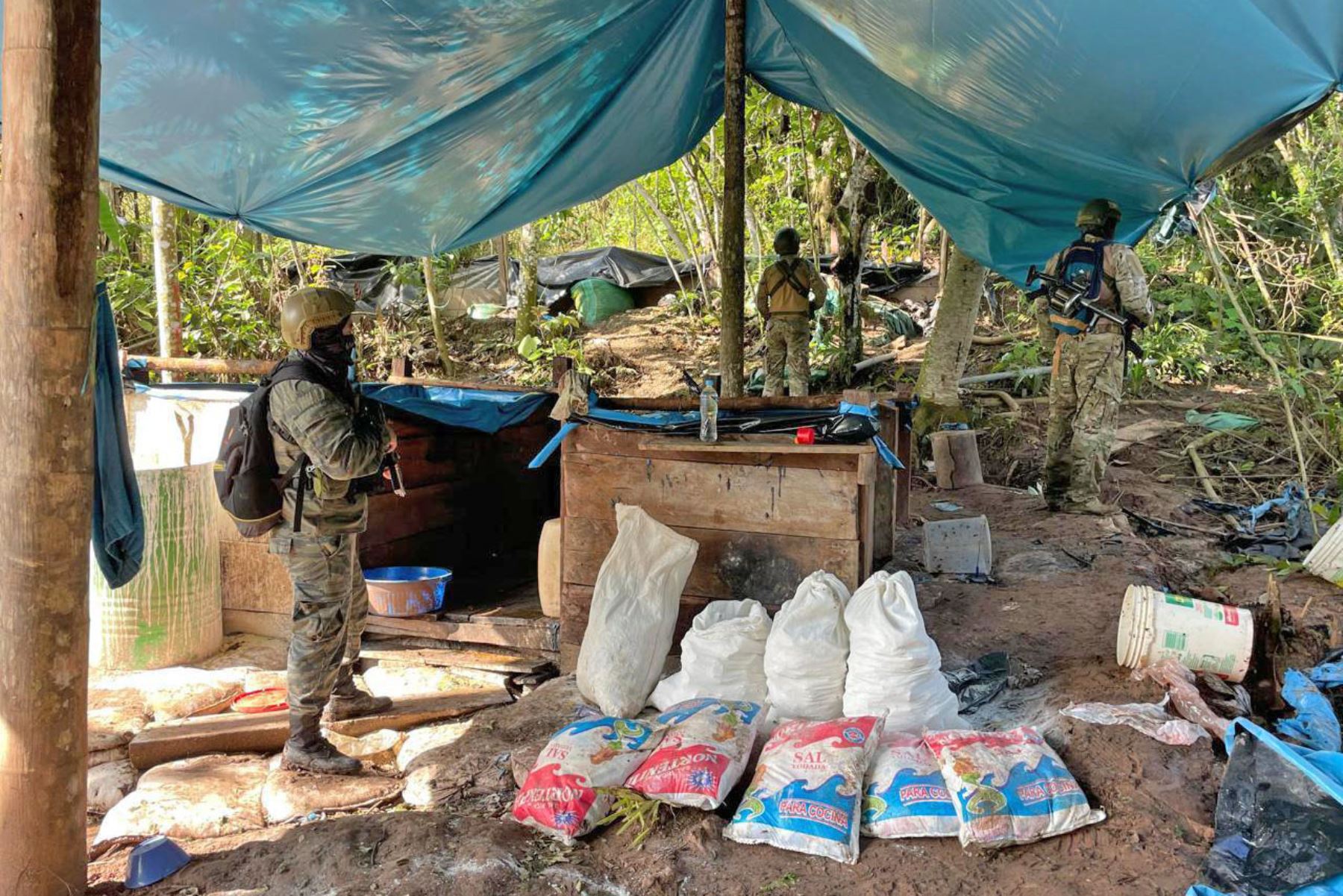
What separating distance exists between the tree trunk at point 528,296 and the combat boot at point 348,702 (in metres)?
8.64

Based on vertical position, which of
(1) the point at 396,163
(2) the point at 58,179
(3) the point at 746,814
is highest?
(1) the point at 396,163

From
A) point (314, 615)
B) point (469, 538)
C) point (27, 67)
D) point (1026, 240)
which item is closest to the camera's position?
point (27, 67)

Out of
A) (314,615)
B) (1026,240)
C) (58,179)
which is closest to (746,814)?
(314,615)

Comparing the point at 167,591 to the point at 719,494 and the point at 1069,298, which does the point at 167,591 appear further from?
the point at 1069,298

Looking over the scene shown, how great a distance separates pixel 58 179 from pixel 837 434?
284cm

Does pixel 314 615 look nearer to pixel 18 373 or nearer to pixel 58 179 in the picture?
pixel 18 373

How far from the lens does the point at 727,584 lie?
4.21 meters

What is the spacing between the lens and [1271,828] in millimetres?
2568

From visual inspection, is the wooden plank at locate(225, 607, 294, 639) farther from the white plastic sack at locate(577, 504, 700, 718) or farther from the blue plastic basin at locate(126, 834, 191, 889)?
the blue plastic basin at locate(126, 834, 191, 889)

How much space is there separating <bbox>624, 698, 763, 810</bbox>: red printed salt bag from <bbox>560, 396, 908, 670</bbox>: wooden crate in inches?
32.1

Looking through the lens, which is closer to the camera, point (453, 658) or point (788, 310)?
point (453, 658)

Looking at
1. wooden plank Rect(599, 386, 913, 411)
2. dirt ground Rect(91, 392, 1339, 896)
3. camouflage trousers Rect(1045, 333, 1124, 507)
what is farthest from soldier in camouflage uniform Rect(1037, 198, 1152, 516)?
dirt ground Rect(91, 392, 1339, 896)

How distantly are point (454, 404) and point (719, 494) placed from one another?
A: 2162 mm

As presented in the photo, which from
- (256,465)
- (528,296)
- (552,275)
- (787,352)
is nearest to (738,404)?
(256,465)
